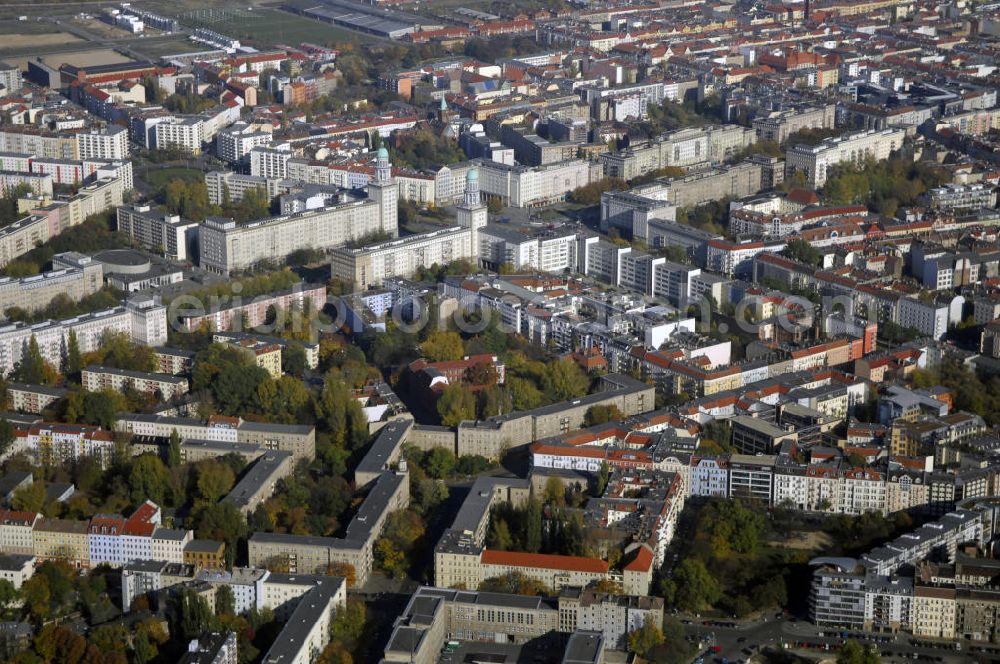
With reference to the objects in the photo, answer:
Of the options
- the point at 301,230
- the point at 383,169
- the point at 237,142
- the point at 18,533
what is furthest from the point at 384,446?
the point at 237,142

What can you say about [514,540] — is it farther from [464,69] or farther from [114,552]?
[464,69]

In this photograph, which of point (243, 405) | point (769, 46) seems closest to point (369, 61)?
point (769, 46)

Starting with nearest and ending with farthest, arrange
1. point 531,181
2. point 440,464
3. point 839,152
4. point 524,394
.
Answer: point 440,464 < point 524,394 < point 531,181 < point 839,152

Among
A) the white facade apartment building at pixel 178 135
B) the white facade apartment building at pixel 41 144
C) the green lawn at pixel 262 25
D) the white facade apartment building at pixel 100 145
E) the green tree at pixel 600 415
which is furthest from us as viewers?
the green lawn at pixel 262 25

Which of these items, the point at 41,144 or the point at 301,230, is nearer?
the point at 301,230

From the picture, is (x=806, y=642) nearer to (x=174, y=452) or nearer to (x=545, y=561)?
(x=545, y=561)

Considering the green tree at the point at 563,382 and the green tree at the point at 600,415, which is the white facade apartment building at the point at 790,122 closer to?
the green tree at the point at 563,382

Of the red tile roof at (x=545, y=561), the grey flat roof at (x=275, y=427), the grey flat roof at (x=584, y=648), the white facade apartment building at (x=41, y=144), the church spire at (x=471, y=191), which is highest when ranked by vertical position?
the church spire at (x=471, y=191)

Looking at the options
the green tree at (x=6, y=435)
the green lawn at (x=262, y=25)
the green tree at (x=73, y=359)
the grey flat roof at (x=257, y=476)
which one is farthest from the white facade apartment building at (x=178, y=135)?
the grey flat roof at (x=257, y=476)
